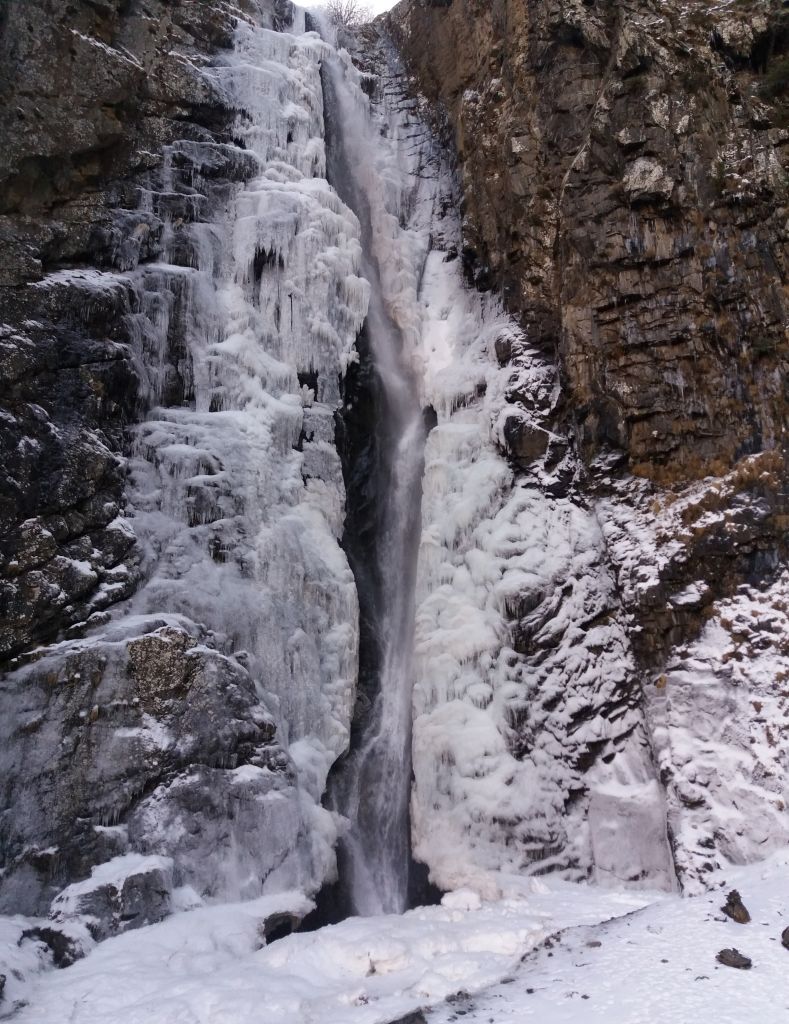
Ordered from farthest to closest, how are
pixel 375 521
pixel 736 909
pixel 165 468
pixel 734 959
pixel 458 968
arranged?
pixel 375 521, pixel 165 468, pixel 736 909, pixel 458 968, pixel 734 959

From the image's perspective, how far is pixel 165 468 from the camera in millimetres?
12383

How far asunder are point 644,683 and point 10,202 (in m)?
12.4

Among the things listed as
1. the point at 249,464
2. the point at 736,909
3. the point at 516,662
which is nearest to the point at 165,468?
the point at 249,464

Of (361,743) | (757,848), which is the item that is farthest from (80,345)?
(757,848)

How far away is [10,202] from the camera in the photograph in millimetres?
13336

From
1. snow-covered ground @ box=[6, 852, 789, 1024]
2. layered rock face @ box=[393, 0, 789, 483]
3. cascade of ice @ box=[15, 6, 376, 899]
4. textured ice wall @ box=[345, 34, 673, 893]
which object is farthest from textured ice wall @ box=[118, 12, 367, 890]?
layered rock face @ box=[393, 0, 789, 483]

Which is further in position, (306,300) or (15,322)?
(306,300)

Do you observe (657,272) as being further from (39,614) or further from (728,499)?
(39,614)

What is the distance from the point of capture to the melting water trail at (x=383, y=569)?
11602 millimetres

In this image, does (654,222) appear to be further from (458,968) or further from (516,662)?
(458,968)

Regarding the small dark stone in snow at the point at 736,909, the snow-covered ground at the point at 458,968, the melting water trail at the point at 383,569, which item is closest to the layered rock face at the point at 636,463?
the melting water trail at the point at 383,569

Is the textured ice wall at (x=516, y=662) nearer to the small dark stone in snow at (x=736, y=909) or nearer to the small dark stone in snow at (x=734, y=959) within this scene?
the small dark stone in snow at (x=736, y=909)

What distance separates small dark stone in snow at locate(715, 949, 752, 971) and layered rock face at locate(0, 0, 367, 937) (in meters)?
5.11

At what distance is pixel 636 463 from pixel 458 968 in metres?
7.84
